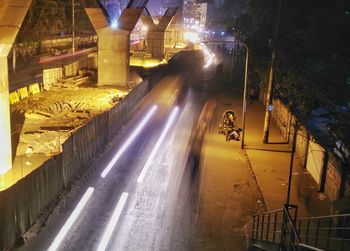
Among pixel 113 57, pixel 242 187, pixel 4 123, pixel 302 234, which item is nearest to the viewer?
pixel 302 234

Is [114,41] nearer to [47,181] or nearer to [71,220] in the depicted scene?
[47,181]

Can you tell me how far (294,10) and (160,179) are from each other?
1582 cm

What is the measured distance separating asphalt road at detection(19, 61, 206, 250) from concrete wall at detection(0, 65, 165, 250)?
1.67 ft

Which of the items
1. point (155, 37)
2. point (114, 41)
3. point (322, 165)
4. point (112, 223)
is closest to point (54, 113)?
point (114, 41)

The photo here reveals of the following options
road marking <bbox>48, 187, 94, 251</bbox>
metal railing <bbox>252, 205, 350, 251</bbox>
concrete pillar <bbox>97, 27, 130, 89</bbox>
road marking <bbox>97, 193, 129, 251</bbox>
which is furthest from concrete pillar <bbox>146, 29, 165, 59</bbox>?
metal railing <bbox>252, 205, 350, 251</bbox>

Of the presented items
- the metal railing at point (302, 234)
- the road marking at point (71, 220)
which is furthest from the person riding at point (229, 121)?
the road marking at point (71, 220)

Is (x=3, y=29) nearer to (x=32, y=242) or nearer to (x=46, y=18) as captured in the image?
(x=32, y=242)

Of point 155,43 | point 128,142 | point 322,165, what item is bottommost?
point 128,142

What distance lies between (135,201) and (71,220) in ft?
10.1

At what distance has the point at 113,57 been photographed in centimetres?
4250

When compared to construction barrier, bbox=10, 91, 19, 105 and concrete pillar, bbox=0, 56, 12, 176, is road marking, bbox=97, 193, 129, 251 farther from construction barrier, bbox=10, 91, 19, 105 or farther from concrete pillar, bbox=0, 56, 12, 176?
construction barrier, bbox=10, 91, 19, 105

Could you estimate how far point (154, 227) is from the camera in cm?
1591

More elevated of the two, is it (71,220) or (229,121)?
(229,121)

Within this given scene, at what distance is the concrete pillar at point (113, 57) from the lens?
42094mm
